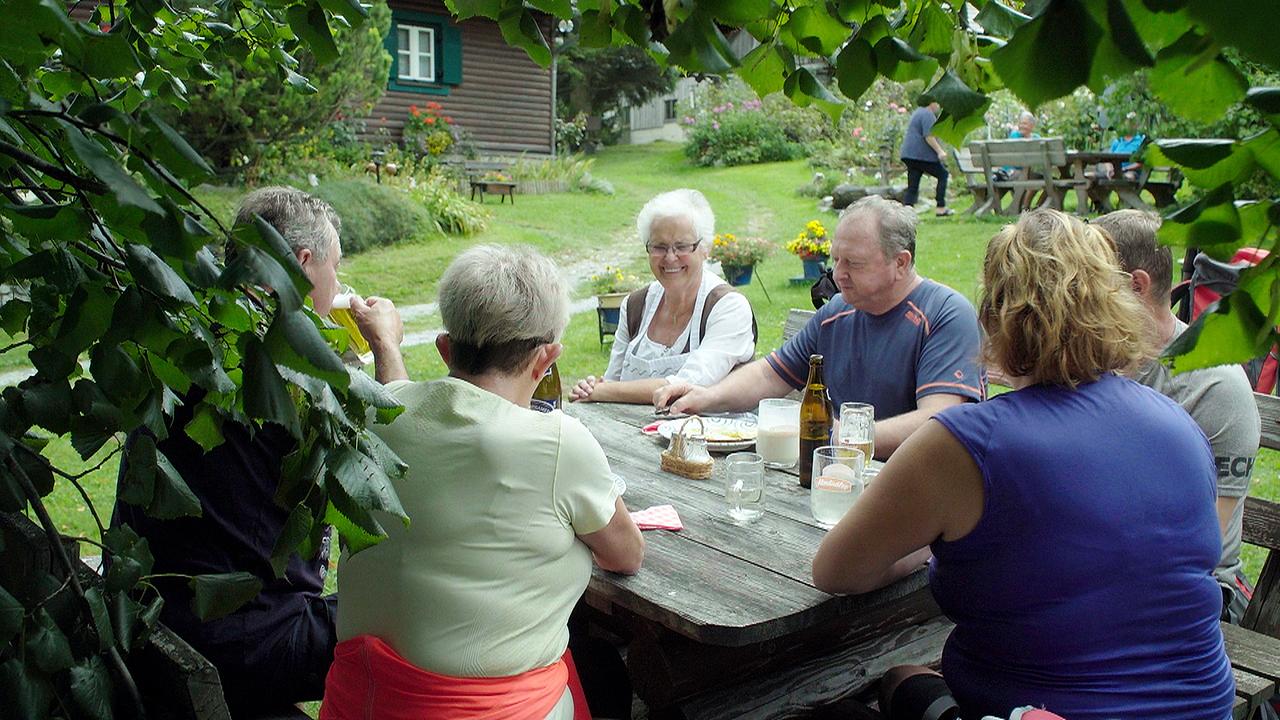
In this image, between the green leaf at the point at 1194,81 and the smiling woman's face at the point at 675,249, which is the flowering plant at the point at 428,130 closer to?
the smiling woman's face at the point at 675,249

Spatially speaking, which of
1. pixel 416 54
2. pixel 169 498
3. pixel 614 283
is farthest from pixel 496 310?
pixel 416 54

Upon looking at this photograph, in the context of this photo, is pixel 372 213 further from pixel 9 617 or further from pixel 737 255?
pixel 9 617

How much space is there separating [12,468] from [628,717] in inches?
68.6

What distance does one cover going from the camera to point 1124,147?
1430 centimetres

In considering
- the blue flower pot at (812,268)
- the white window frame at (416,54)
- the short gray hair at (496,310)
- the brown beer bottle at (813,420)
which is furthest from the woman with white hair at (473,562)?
the white window frame at (416,54)

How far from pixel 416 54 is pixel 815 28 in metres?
19.1

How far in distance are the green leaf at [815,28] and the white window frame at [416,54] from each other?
60.9 feet

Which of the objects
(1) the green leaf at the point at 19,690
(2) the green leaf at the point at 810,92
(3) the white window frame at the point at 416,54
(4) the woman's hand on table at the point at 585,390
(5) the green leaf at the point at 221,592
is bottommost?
(4) the woman's hand on table at the point at 585,390

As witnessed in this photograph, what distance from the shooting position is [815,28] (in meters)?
1.41

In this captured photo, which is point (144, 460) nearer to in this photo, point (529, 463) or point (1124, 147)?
point (529, 463)

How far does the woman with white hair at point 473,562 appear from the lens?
2.09m

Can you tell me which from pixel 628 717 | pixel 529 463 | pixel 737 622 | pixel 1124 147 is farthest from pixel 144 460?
pixel 1124 147

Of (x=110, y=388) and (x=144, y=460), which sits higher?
(x=110, y=388)

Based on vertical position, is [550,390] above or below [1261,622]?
above
